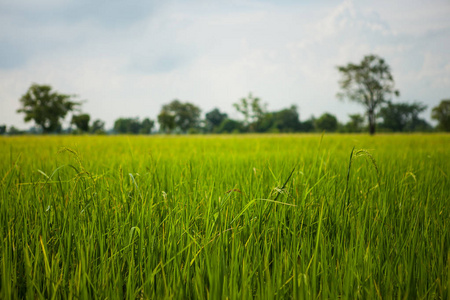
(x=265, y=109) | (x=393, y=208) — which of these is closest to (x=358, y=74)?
(x=265, y=109)

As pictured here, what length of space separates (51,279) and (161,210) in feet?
2.16

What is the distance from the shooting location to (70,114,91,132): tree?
50031 mm

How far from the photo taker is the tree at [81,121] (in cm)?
5003

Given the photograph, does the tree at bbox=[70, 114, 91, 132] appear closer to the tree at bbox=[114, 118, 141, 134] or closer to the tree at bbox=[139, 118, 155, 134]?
the tree at bbox=[139, 118, 155, 134]

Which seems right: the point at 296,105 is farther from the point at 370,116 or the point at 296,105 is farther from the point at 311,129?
the point at 370,116

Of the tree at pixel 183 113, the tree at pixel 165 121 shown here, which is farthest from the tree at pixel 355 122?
the tree at pixel 165 121

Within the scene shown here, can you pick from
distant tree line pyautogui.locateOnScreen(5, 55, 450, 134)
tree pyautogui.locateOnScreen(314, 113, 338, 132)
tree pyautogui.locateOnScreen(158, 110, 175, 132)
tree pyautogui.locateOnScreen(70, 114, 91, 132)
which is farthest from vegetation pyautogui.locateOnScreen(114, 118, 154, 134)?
tree pyautogui.locateOnScreen(314, 113, 338, 132)

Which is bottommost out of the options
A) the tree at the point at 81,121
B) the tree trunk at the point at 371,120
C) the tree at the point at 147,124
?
the tree trunk at the point at 371,120

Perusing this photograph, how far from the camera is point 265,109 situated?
71.2m

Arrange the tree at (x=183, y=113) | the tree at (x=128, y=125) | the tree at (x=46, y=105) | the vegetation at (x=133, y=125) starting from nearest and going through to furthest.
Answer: the tree at (x=46, y=105)
the tree at (x=183, y=113)
the vegetation at (x=133, y=125)
the tree at (x=128, y=125)

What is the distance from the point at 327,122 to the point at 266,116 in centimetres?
2026

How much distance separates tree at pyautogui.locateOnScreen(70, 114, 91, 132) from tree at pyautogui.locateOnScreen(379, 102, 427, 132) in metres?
79.2

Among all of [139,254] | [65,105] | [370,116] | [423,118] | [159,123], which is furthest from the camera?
[423,118]

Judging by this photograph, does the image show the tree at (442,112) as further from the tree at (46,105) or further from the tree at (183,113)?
Answer: the tree at (46,105)
